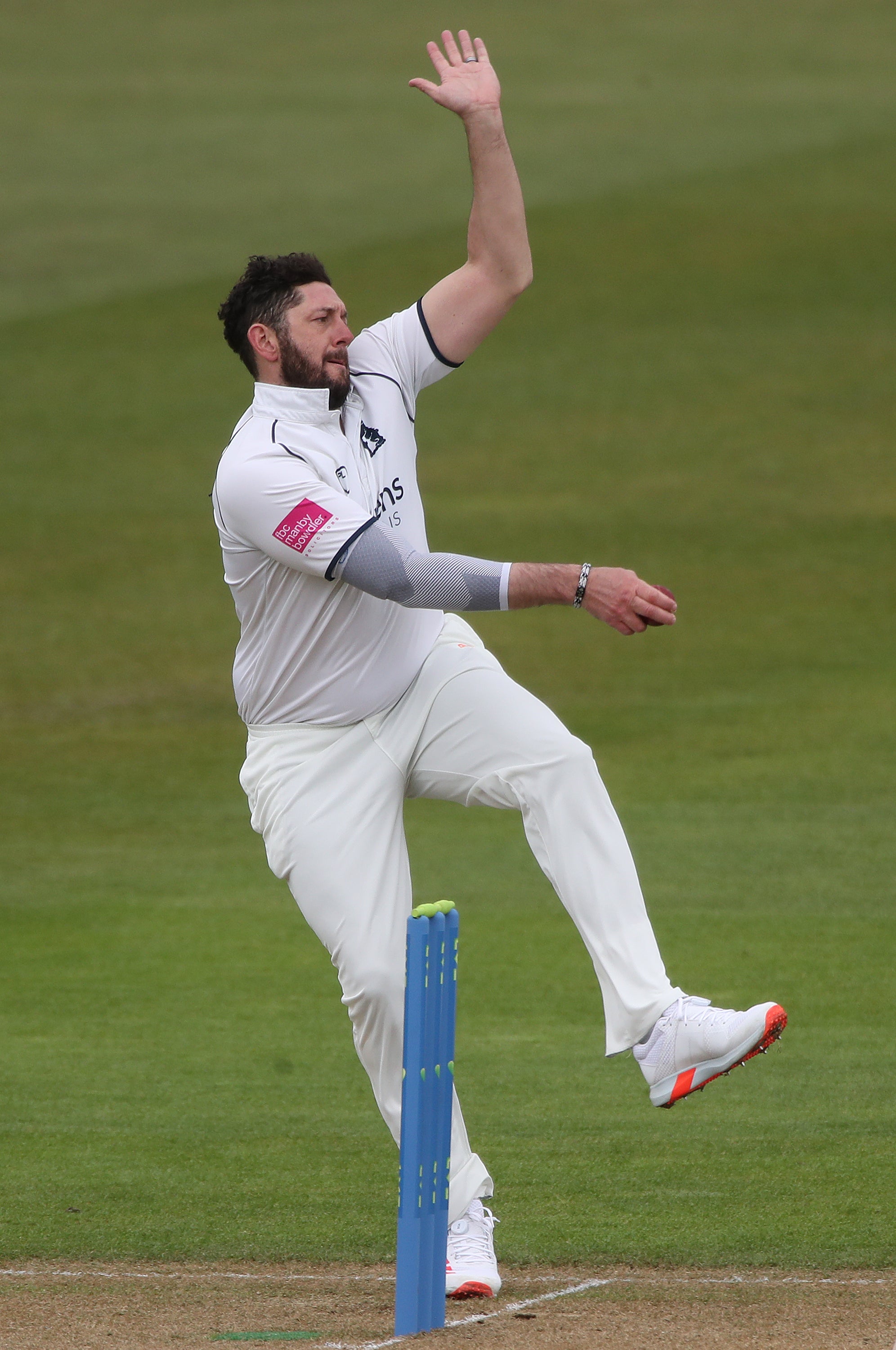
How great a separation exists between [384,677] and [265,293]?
1230 millimetres

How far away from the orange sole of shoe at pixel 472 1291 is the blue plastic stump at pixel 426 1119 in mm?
406

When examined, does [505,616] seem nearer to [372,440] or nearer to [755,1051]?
[372,440]

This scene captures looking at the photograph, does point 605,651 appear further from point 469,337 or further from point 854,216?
point 854,216

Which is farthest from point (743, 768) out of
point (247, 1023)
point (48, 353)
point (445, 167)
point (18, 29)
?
point (18, 29)

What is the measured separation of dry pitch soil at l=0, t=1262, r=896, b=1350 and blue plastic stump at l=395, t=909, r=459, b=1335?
0.13 m

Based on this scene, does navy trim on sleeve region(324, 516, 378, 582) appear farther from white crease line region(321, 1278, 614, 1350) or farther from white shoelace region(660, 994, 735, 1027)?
white crease line region(321, 1278, 614, 1350)

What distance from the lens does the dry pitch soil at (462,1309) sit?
213 inches

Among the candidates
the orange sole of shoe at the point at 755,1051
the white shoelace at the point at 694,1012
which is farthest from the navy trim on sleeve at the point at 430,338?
the orange sole of shoe at the point at 755,1051

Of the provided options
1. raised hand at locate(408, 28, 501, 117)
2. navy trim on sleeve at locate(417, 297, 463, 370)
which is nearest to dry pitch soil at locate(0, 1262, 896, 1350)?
navy trim on sleeve at locate(417, 297, 463, 370)

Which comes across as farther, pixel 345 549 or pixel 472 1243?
pixel 472 1243

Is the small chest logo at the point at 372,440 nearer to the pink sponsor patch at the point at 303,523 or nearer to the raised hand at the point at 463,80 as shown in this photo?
the pink sponsor patch at the point at 303,523

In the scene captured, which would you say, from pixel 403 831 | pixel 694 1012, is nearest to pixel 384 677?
pixel 403 831

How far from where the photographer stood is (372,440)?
619 cm

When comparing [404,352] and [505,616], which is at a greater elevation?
[404,352]
